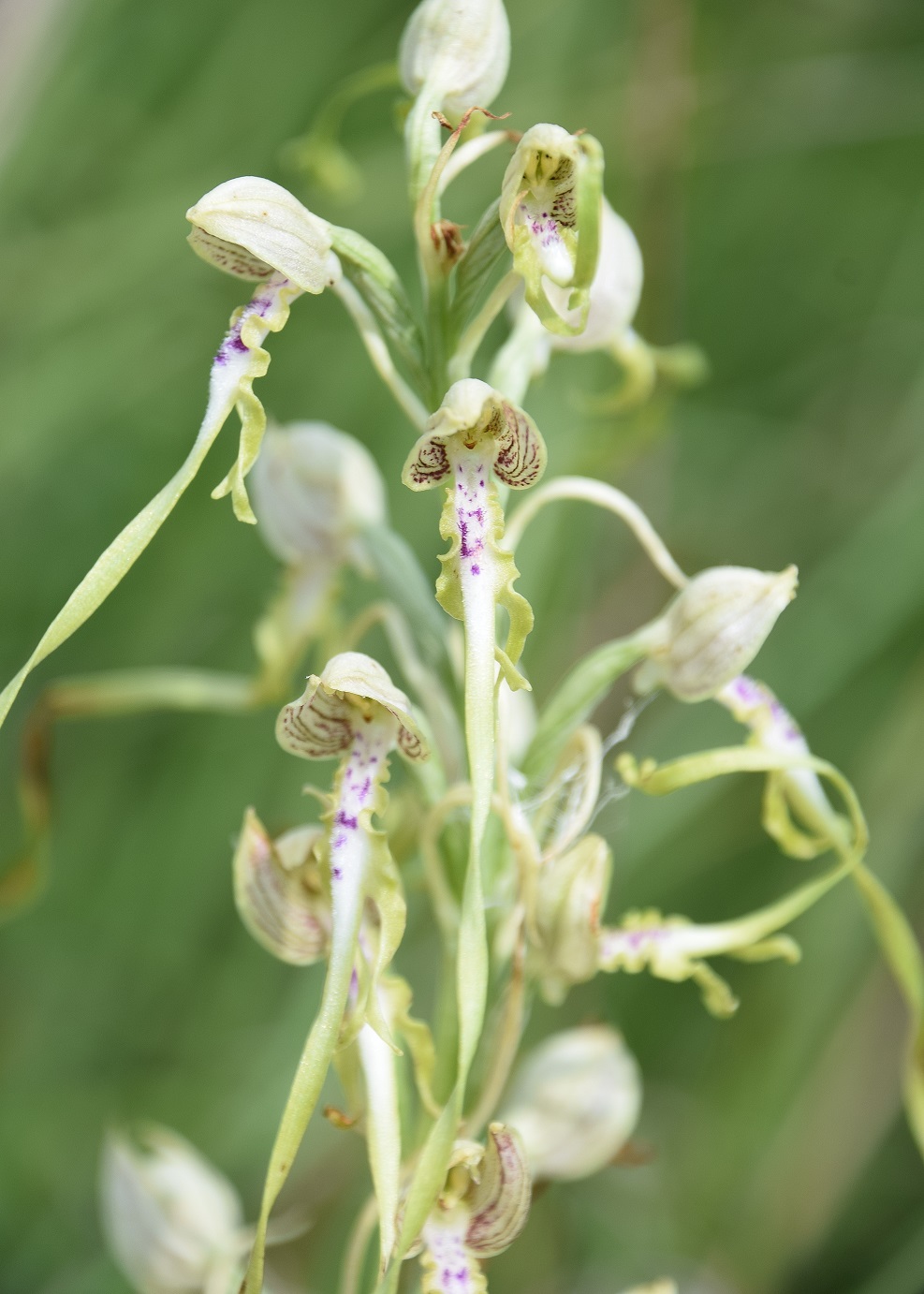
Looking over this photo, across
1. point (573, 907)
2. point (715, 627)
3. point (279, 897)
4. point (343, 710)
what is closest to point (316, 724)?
point (343, 710)

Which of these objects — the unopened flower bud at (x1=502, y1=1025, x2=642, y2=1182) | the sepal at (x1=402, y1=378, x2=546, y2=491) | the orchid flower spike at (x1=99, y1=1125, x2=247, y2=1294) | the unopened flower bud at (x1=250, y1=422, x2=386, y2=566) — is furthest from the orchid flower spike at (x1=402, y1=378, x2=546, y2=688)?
the orchid flower spike at (x1=99, y1=1125, x2=247, y2=1294)

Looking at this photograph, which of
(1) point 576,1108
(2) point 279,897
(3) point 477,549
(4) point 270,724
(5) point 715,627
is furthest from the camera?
(4) point 270,724

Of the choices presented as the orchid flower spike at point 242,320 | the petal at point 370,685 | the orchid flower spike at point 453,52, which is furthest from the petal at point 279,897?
the orchid flower spike at point 453,52

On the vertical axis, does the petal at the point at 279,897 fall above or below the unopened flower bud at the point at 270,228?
below

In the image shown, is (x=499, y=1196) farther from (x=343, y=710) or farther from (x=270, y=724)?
(x=270, y=724)

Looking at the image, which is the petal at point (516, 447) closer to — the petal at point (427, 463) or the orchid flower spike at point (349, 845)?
the petal at point (427, 463)

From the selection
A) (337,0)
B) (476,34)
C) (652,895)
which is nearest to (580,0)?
(337,0)

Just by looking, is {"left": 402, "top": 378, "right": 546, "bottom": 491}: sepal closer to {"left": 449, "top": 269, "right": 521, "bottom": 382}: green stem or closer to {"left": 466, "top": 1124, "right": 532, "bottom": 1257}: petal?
{"left": 449, "top": 269, "right": 521, "bottom": 382}: green stem
